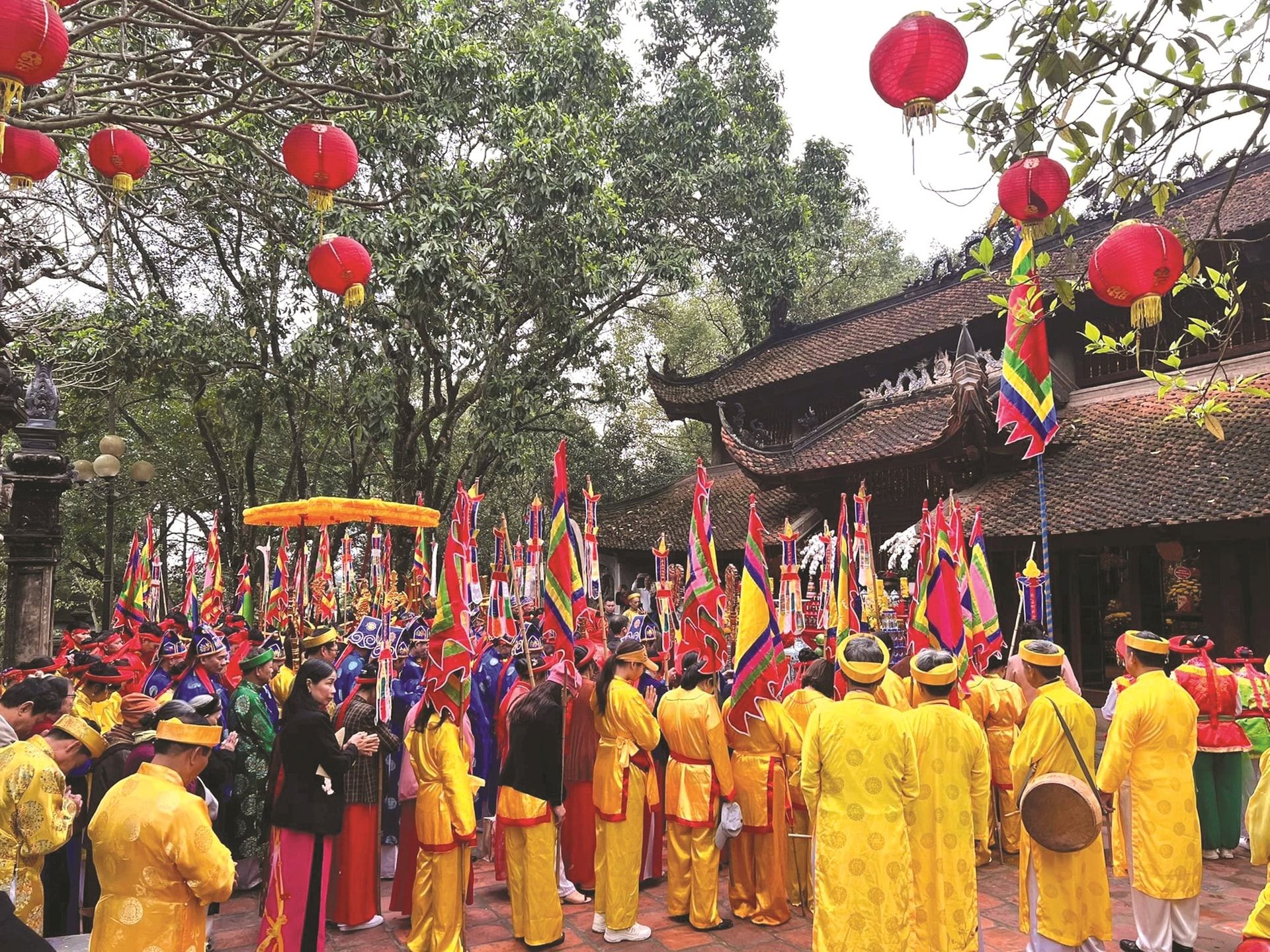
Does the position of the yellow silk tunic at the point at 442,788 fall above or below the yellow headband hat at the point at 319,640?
below

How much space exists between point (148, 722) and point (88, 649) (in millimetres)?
3749

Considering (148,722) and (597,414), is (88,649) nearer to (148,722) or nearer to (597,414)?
(148,722)

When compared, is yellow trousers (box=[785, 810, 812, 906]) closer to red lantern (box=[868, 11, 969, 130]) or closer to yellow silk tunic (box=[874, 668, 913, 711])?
yellow silk tunic (box=[874, 668, 913, 711])

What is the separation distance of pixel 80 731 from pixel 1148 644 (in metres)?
5.27

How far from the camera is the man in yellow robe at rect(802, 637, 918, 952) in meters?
3.97

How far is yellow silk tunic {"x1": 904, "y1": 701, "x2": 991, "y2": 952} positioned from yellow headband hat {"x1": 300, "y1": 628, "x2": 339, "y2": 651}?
316 cm

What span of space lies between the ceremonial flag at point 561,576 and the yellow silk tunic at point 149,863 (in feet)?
8.23

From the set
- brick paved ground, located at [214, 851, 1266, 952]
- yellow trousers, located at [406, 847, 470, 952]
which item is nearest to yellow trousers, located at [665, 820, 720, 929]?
brick paved ground, located at [214, 851, 1266, 952]

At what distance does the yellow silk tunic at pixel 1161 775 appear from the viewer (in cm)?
478

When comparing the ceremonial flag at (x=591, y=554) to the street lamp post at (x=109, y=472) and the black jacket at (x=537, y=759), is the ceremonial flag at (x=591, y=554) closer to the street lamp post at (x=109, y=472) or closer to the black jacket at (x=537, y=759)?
the black jacket at (x=537, y=759)

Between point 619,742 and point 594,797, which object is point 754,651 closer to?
point 619,742

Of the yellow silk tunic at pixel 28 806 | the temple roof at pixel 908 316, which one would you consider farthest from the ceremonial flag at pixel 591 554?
the temple roof at pixel 908 316

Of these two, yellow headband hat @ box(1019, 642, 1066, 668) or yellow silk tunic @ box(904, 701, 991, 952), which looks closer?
yellow silk tunic @ box(904, 701, 991, 952)

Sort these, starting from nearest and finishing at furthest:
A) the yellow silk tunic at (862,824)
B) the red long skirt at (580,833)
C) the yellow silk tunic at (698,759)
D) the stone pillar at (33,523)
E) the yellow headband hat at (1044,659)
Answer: the yellow silk tunic at (862,824) → the yellow headband hat at (1044,659) → the yellow silk tunic at (698,759) → the red long skirt at (580,833) → the stone pillar at (33,523)
